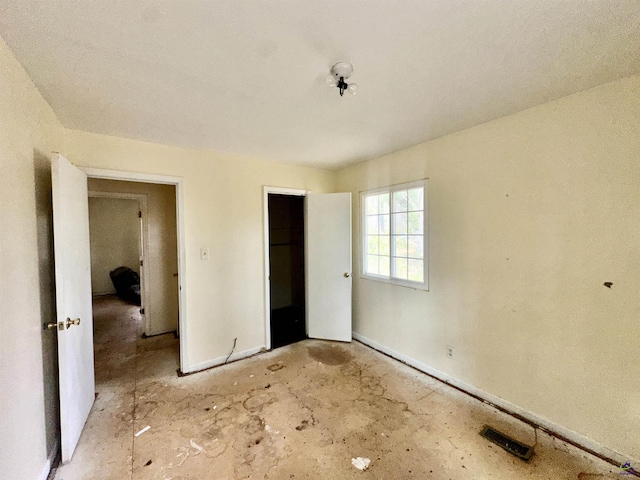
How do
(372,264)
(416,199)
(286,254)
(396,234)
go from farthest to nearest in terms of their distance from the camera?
1. (286,254)
2. (372,264)
3. (396,234)
4. (416,199)

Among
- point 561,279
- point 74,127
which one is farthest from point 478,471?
point 74,127

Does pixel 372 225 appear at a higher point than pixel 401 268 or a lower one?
higher

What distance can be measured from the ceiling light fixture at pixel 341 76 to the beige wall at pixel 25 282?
5.10 ft

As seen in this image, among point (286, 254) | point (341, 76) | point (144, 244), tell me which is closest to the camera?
point (341, 76)

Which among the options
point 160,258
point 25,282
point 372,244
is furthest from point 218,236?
point 372,244

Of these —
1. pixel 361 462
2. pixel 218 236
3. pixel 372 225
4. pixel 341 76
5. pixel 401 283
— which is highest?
pixel 341 76

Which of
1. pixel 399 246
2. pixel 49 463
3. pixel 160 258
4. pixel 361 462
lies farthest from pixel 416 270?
pixel 160 258

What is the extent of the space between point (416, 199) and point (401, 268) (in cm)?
80

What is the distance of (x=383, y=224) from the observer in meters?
3.30

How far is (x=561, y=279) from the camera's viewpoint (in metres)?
1.86

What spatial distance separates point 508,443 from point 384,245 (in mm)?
2048

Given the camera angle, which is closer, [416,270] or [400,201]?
[416,270]

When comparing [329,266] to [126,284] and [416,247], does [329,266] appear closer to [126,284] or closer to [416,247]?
[416,247]

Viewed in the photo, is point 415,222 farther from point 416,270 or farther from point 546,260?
point 546,260
